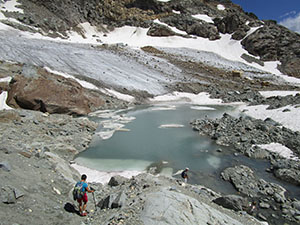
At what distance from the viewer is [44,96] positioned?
17703 mm

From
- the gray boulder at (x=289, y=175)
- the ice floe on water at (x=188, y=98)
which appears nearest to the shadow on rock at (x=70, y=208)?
the gray boulder at (x=289, y=175)

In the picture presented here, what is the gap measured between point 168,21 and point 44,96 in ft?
199

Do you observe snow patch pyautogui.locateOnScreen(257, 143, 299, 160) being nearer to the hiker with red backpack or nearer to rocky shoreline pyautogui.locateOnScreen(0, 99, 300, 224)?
rocky shoreline pyautogui.locateOnScreen(0, 99, 300, 224)

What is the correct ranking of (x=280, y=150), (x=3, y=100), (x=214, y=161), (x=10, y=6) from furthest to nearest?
(x=10, y=6), (x=3, y=100), (x=280, y=150), (x=214, y=161)

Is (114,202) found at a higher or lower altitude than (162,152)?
higher

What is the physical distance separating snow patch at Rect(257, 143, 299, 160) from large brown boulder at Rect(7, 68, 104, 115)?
15548 millimetres

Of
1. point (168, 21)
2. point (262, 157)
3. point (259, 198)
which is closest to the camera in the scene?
point (259, 198)

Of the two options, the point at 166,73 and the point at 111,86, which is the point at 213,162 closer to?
the point at 111,86

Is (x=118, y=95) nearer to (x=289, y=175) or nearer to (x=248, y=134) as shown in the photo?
(x=248, y=134)

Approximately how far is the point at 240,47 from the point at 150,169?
5982 centimetres

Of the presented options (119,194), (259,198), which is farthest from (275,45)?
(119,194)

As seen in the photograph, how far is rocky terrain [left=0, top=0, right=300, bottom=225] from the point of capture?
535 cm

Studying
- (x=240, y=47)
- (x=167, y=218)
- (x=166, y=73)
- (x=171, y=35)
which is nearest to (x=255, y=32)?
(x=240, y=47)

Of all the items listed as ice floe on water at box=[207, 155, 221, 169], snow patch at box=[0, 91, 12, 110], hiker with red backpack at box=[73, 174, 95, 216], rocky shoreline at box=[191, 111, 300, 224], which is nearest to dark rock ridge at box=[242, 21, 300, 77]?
rocky shoreline at box=[191, 111, 300, 224]
